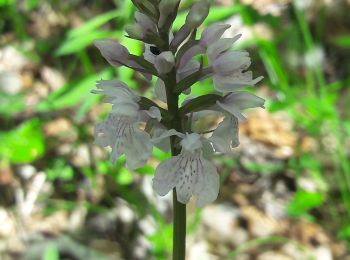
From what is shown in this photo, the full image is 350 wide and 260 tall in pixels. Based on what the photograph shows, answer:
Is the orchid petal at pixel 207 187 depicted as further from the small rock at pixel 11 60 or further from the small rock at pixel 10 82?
the small rock at pixel 11 60

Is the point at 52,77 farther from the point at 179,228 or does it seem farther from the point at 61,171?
the point at 179,228

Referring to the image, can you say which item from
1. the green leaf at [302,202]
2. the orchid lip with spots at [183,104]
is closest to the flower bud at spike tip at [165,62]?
the orchid lip with spots at [183,104]

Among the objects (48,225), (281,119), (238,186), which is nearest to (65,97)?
(48,225)

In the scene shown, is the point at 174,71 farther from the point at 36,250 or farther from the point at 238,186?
the point at 238,186

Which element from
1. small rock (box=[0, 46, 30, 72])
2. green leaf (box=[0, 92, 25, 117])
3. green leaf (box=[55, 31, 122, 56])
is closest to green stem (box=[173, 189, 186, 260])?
green leaf (box=[55, 31, 122, 56])

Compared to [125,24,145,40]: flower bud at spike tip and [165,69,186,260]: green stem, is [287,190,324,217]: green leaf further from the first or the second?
[125,24,145,40]: flower bud at spike tip

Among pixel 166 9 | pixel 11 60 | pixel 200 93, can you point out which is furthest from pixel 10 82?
pixel 166 9
